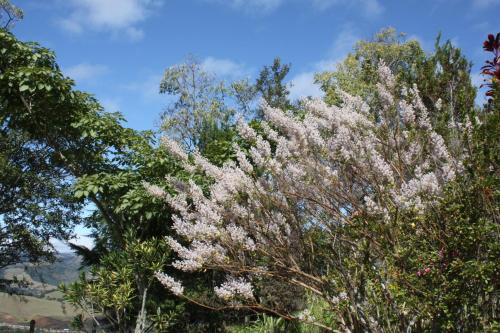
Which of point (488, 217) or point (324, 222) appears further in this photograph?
point (324, 222)

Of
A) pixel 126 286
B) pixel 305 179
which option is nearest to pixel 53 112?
pixel 126 286

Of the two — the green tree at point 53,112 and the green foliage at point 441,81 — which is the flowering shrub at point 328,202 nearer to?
the green foliage at point 441,81

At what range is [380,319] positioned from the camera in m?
4.46

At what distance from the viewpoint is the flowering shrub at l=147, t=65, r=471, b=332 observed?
4516 millimetres

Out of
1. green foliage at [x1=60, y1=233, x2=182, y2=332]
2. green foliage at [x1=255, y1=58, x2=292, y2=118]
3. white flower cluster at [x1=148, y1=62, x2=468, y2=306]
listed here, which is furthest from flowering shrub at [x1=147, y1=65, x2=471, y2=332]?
green foliage at [x1=255, y1=58, x2=292, y2=118]

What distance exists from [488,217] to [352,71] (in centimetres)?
2234

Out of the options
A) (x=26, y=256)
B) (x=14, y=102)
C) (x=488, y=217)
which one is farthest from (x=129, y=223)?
(x=26, y=256)

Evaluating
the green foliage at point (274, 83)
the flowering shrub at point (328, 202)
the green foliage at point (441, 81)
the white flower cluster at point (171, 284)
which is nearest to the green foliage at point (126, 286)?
the white flower cluster at point (171, 284)

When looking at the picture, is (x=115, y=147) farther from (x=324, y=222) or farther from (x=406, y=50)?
(x=406, y=50)

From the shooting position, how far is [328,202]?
17.4 ft

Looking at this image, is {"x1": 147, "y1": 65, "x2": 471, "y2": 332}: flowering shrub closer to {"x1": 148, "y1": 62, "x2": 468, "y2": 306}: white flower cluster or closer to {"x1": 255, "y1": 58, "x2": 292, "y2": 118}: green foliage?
{"x1": 148, "y1": 62, "x2": 468, "y2": 306}: white flower cluster

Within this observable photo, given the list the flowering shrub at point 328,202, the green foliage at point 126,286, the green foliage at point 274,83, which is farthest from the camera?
the green foliage at point 274,83

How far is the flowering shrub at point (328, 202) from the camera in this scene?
178 inches

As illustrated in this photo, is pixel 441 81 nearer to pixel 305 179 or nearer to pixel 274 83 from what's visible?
pixel 305 179
